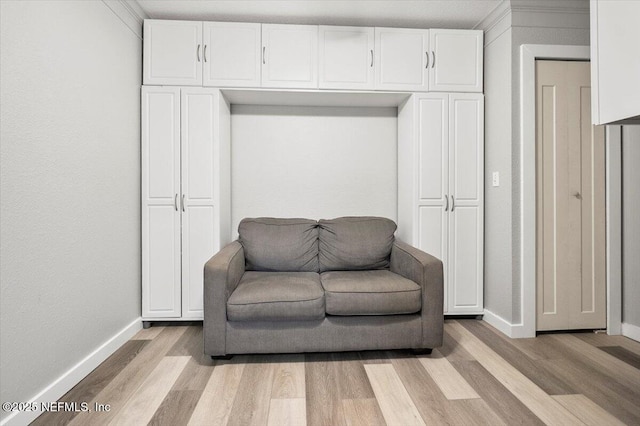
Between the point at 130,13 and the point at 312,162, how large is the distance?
183 centimetres

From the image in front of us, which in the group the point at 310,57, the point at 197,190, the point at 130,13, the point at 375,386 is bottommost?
the point at 375,386

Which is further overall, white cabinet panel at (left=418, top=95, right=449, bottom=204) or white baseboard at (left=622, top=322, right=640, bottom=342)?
white cabinet panel at (left=418, top=95, right=449, bottom=204)

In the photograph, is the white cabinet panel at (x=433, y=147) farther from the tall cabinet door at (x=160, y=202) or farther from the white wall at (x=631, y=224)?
the tall cabinet door at (x=160, y=202)

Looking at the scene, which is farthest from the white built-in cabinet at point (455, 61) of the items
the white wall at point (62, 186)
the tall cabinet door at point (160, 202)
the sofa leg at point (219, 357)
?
the sofa leg at point (219, 357)

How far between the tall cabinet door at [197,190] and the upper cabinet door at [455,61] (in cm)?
183

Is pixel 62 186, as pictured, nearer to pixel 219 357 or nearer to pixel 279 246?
→ pixel 219 357

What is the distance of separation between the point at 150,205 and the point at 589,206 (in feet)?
11.3

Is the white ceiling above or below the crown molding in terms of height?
above

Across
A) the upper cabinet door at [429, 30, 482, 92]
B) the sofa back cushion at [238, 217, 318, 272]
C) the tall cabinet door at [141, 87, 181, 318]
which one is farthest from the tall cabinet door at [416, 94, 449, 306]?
the tall cabinet door at [141, 87, 181, 318]

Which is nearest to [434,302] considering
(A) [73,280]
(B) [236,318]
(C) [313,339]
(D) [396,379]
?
(D) [396,379]

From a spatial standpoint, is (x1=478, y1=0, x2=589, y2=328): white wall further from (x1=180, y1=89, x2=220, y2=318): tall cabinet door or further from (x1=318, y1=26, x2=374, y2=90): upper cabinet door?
(x1=180, y1=89, x2=220, y2=318): tall cabinet door

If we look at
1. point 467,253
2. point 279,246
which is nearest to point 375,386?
point 279,246

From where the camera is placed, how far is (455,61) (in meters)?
3.08

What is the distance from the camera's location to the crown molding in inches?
100.0
